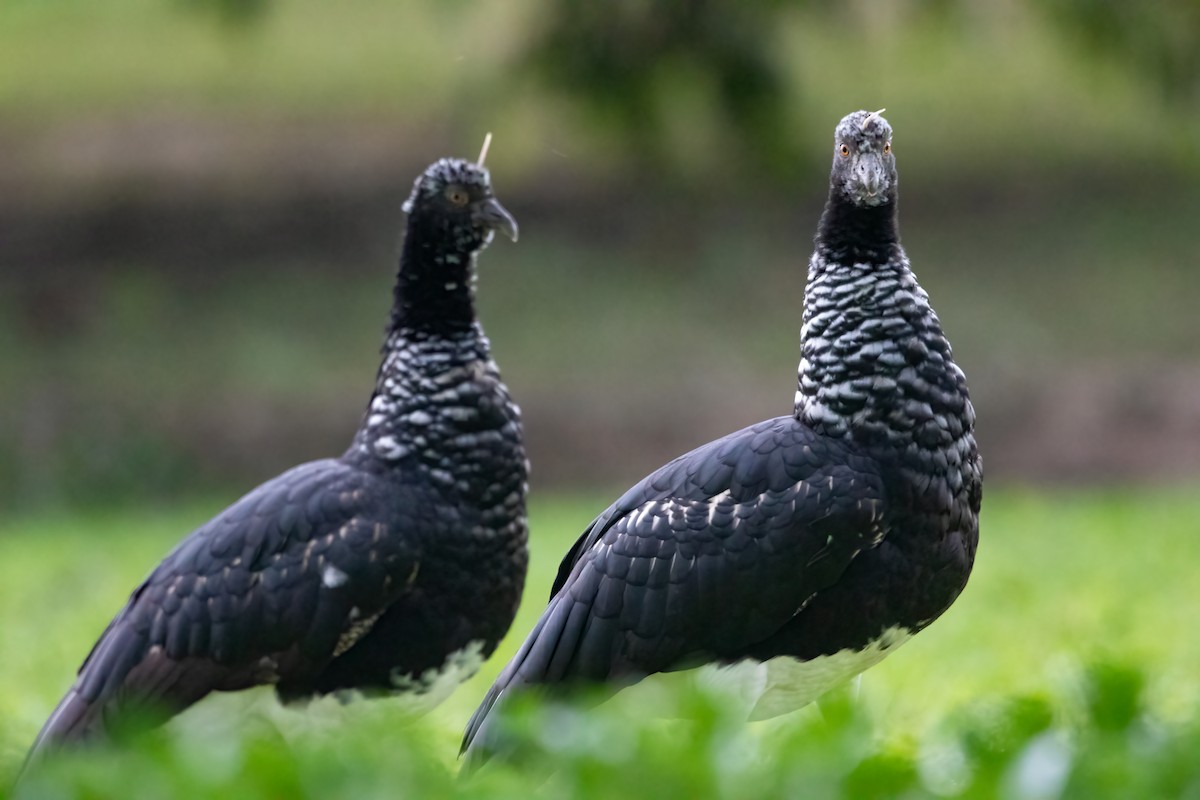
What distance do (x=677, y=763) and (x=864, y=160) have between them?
198 cm

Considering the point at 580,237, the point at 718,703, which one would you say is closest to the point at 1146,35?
the point at 580,237

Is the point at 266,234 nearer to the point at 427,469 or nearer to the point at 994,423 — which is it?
the point at 994,423

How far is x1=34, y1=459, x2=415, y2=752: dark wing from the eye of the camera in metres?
3.92

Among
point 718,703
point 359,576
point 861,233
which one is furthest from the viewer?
point 359,576

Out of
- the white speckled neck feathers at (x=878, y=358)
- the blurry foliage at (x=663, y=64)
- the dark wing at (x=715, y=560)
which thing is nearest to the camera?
the dark wing at (x=715, y=560)

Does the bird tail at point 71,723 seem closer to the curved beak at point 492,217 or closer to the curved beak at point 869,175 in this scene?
the curved beak at point 492,217

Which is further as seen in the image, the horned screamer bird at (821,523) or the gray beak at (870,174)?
the gray beak at (870,174)

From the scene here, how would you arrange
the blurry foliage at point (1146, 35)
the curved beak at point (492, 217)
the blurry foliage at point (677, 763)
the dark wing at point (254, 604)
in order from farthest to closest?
the blurry foliage at point (1146, 35) < the curved beak at point (492, 217) < the dark wing at point (254, 604) < the blurry foliage at point (677, 763)

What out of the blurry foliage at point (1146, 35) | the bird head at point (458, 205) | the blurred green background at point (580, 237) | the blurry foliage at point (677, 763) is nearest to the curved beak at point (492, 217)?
the bird head at point (458, 205)

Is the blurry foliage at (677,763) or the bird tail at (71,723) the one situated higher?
the blurry foliage at (677,763)

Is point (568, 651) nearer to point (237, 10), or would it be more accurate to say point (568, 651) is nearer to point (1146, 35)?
point (237, 10)

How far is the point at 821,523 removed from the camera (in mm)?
3455

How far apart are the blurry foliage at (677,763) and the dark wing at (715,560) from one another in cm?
119

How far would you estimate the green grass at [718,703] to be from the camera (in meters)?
2.09
